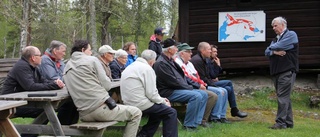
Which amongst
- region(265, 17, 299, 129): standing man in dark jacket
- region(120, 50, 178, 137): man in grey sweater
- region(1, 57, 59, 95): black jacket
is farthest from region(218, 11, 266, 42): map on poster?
region(1, 57, 59, 95): black jacket

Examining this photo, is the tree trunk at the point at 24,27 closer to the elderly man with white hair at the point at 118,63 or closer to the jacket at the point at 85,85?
the elderly man with white hair at the point at 118,63

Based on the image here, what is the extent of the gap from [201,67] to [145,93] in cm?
228

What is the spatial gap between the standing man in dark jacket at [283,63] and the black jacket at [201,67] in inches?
49.1

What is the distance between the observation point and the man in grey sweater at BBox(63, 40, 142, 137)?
4.40 metres

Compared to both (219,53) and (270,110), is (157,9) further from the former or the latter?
(270,110)

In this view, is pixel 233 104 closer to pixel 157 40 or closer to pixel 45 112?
pixel 157 40

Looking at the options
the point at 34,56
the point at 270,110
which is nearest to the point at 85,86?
the point at 34,56

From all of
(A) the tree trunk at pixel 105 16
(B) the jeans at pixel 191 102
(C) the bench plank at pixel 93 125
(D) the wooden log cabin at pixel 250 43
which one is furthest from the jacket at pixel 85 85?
(A) the tree trunk at pixel 105 16

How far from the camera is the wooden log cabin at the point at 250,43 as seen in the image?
35.0ft

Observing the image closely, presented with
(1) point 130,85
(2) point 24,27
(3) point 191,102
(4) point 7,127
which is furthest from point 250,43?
(2) point 24,27

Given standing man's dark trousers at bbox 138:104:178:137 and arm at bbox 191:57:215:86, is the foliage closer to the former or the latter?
arm at bbox 191:57:215:86

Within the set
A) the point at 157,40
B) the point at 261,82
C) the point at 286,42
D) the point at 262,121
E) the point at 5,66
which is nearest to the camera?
the point at 286,42

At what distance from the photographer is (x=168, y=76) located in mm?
5773

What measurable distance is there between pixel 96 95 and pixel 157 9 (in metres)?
18.8
